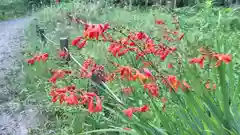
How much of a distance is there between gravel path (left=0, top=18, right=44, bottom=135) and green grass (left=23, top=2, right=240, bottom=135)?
→ 186 mm

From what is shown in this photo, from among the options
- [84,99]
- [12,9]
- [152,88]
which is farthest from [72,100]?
[12,9]

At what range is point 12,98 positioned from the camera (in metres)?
5.15

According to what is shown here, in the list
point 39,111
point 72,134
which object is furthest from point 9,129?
point 72,134

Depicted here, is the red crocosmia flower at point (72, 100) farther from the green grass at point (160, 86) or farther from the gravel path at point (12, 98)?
the gravel path at point (12, 98)

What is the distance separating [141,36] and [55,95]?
2.12 ft

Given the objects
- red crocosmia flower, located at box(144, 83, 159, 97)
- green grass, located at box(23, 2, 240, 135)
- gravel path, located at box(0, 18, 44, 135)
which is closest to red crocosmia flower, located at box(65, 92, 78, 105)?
green grass, located at box(23, 2, 240, 135)

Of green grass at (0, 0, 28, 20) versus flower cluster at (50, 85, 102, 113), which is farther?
green grass at (0, 0, 28, 20)

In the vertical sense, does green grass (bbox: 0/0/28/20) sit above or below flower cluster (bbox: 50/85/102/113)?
below

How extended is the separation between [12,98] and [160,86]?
2400 mm

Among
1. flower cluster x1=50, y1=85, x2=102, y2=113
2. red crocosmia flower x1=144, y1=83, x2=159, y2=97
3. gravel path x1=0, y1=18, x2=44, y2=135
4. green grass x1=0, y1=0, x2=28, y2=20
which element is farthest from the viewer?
green grass x1=0, y1=0, x2=28, y2=20

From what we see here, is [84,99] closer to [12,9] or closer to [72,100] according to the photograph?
[72,100]

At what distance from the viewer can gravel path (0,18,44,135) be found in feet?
13.9

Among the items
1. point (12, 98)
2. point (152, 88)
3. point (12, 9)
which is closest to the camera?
point (152, 88)

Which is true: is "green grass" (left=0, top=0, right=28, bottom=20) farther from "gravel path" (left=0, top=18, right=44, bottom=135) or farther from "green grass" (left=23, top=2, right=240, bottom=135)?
"gravel path" (left=0, top=18, right=44, bottom=135)
